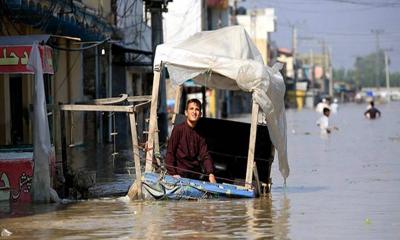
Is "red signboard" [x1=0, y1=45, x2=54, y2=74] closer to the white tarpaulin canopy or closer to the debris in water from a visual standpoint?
the white tarpaulin canopy

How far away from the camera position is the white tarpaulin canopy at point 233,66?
13359 mm

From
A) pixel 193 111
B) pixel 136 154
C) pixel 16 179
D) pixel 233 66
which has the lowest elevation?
pixel 16 179

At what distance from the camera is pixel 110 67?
3362 cm

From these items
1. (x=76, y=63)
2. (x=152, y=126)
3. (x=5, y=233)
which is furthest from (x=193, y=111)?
(x=76, y=63)

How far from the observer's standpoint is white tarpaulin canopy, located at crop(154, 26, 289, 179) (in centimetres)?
1336

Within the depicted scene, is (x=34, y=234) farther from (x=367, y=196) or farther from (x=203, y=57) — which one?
(x=367, y=196)

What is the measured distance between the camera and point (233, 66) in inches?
526

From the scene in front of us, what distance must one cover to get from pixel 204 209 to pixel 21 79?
35.7 ft

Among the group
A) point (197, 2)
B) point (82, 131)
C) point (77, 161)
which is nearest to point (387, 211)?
point (77, 161)

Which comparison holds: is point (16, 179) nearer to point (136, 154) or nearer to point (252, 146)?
point (136, 154)

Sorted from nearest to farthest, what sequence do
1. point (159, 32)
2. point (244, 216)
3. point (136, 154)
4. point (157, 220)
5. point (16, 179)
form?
1. point (157, 220)
2. point (244, 216)
3. point (16, 179)
4. point (136, 154)
5. point (159, 32)

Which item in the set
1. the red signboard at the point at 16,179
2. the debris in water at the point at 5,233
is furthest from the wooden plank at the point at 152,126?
the debris in water at the point at 5,233

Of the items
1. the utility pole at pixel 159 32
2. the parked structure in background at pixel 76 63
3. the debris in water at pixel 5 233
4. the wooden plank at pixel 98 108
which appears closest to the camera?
the debris in water at pixel 5 233

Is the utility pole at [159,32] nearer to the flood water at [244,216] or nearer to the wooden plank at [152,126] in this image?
the flood water at [244,216]
